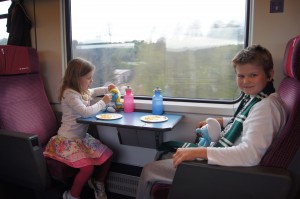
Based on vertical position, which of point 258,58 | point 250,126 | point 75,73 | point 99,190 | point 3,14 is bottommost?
point 99,190

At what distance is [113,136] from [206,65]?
45.3 inches

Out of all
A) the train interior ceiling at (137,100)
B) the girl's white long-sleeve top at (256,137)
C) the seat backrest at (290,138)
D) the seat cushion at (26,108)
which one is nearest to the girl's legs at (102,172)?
the train interior ceiling at (137,100)

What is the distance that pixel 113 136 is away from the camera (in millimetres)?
2498

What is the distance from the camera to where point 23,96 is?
86.3 inches

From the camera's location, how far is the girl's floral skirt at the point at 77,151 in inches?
75.3

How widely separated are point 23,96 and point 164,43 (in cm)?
136

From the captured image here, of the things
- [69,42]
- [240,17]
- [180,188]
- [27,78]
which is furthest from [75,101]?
[240,17]

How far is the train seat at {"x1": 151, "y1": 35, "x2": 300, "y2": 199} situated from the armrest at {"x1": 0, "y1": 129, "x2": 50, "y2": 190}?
1074mm

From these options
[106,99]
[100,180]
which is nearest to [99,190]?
[100,180]

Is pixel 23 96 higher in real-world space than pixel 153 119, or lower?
higher

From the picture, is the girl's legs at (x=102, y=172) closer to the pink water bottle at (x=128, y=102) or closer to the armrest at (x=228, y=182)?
the pink water bottle at (x=128, y=102)

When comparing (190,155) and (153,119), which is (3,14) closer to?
(153,119)

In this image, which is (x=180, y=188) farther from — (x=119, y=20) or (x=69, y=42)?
(x=69, y=42)

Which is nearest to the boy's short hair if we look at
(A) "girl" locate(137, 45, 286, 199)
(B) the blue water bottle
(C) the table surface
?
(A) "girl" locate(137, 45, 286, 199)
